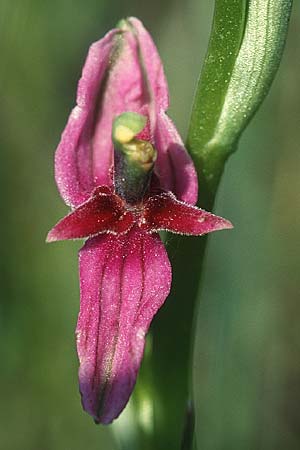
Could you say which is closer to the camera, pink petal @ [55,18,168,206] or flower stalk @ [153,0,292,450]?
flower stalk @ [153,0,292,450]

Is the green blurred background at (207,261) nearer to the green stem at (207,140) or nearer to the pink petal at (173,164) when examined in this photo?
the green stem at (207,140)

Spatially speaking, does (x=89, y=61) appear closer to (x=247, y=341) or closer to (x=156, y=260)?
(x=156, y=260)

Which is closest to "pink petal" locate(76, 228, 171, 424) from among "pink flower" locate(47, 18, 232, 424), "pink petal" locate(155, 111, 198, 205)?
"pink flower" locate(47, 18, 232, 424)

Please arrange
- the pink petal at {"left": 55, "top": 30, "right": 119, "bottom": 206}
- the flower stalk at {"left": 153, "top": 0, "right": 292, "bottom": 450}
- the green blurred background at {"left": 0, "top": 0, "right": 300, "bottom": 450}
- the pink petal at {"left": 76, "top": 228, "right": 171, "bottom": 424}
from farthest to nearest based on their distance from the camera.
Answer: the green blurred background at {"left": 0, "top": 0, "right": 300, "bottom": 450}
the pink petal at {"left": 55, "top": 30, "right": 119, "bottom": 206}
the flower stalk at {"left": 153, "top": 0, "right": 292, "bottom": 450}
the pink petal at {"left": 76, "top": 228, "right": 171, "bottom": 424}

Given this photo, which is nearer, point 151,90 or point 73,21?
point 151,90

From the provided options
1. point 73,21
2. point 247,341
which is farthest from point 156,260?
point 73,21

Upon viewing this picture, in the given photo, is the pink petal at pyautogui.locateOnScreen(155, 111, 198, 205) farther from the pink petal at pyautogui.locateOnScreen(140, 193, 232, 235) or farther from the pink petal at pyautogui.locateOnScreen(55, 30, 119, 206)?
the pink petal at pyautogui.locateOnScreen(55, 30, 119, 206)

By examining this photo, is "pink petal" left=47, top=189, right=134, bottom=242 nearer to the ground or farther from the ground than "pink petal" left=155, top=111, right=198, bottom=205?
nearer to the ground
